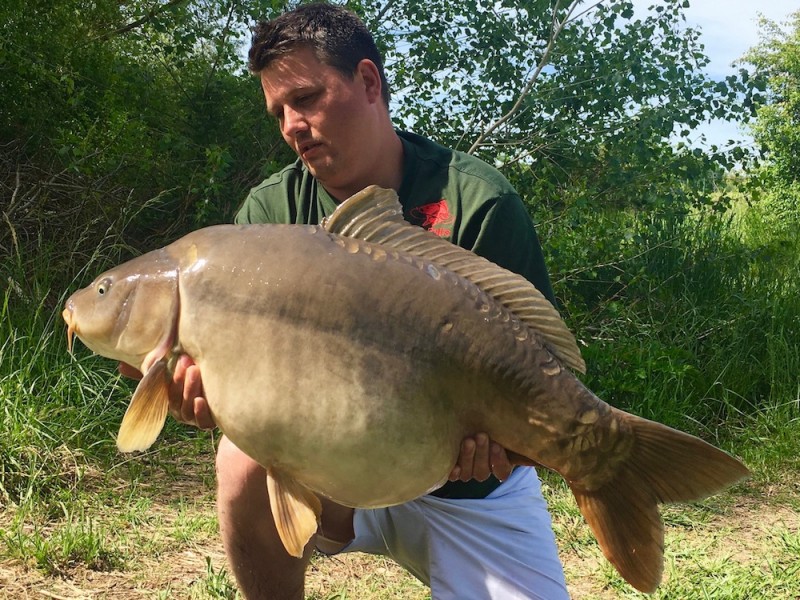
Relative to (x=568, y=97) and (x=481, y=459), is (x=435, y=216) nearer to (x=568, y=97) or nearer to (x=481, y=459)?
(x=481, y=459)

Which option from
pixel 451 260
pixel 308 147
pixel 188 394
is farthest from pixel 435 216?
pixel 188 394

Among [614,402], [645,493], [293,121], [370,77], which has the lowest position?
[614,402]

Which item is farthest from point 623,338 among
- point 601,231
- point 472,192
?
point 472,192

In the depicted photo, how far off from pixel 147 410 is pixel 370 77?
3.48ft

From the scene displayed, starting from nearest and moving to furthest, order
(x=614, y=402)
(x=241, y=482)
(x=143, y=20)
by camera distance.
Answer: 1. (x=241, y=482)
2. (x=614, y=402)
3. (x=143, y=20)

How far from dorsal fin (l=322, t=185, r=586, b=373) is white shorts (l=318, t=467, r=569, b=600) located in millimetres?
575

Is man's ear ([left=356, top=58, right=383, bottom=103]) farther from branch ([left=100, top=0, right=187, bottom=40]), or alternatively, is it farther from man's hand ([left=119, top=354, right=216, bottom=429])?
branch ([left=100, top=0, right=187, bottom=40])

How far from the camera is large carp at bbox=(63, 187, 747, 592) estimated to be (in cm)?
137

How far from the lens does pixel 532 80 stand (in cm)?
443

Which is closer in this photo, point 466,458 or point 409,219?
point 466,458

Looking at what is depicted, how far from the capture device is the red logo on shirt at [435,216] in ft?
6.47

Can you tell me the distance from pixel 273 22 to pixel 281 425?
1.16m

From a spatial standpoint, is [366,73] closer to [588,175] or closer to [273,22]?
[273,22]

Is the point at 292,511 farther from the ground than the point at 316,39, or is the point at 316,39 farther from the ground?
the point at 316,39
